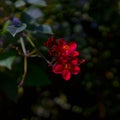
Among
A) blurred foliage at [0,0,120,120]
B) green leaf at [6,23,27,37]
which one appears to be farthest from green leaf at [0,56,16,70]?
blurred foliage at [0,0,120,120]

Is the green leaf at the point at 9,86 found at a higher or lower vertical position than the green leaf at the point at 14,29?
lower

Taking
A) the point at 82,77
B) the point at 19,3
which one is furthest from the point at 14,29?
the point at 82,77

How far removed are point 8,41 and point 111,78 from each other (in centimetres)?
121

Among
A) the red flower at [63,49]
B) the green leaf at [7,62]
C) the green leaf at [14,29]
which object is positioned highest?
the green leaf at [14,29]

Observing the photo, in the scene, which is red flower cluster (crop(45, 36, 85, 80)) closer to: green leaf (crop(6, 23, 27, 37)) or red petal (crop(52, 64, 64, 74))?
red petal (crop(52, 64, 64, 74))

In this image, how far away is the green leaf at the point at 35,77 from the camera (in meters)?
1.86

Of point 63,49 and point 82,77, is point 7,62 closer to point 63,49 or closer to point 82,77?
point 63,49

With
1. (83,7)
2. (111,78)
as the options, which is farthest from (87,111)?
(83,7)

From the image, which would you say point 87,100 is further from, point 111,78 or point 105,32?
point 105,32

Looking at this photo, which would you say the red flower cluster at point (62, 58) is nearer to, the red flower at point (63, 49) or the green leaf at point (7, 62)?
the red flower at point (63, 49)

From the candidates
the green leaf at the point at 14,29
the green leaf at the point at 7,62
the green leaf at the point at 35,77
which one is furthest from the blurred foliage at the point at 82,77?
the green leaf at the point at 14,29

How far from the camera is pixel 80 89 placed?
2.71 metres

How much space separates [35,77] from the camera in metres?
1.89

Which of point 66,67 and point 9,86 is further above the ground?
point 66,67
